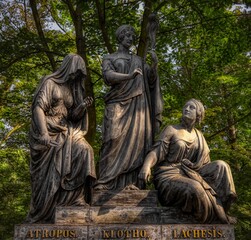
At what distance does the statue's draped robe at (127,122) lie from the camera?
8.43m

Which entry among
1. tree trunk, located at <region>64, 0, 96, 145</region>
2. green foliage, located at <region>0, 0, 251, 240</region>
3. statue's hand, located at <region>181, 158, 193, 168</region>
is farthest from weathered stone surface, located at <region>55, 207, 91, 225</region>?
green foliage, located at <region>0, 0, 251, 240</region>

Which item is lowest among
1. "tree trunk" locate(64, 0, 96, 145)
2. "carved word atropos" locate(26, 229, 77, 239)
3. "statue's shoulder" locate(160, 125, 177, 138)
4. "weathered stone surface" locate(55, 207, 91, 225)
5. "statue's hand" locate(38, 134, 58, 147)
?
"carved word atropos" locate(26, 229, 77, 239)

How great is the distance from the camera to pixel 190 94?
16031mm

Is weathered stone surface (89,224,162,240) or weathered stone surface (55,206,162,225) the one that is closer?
weathered stone surface (89,224,162,240)

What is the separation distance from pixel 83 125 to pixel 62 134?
542mm

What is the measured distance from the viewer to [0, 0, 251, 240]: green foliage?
15273mm

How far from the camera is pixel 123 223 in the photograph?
7.71 meters

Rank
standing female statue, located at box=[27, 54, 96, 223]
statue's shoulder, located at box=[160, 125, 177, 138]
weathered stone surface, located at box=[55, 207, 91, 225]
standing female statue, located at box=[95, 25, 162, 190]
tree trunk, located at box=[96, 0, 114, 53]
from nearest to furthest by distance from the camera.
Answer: weathered stone surface, located at box=[55, 207, 91, 225], standing female statue, located at box=[27, 54, 96, 223], standing female statue, located at box=[95, 25, 162, 190], statue's shoulder, located at box=[160, 125, 177, 138], tree trunk, located at box=[96, 0, 114, 53]

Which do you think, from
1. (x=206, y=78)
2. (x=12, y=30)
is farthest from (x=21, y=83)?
(x=206, y=78)

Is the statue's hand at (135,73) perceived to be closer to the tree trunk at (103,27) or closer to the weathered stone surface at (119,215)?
Result: the weathered stone surface at (119,215)

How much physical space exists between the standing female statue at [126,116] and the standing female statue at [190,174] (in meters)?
0.35

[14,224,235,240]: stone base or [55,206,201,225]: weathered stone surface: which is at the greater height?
[55,206,201,225]: weathered stone surface

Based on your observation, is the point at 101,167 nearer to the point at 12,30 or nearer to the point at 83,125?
the point at 83,125

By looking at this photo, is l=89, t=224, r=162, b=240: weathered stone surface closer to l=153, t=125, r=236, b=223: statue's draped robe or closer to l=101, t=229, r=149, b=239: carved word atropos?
l=101, t=229, r=149, b=239: carved word atropos
